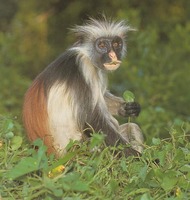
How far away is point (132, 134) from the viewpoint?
26.0 ft

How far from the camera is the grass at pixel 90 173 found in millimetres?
5059

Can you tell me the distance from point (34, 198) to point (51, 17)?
47.5ft

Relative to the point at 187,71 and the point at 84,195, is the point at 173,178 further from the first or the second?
the point at 187,71

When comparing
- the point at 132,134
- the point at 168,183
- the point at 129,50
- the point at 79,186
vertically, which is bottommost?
the point at 129,50

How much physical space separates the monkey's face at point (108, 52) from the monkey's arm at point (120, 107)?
0.43 meters

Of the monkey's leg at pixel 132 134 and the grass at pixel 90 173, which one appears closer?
the grass at pixel 90 173

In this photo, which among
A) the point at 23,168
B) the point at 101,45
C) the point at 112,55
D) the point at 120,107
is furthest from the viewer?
the point at 120,107

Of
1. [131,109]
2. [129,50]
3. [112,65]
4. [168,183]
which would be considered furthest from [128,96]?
[129,50]

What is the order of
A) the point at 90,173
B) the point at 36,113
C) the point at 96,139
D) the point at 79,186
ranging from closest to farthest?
the point at 79,186
the point at 90,173
the point at 96,139
the point at 36,113

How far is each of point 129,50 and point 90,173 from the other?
33.3 ft

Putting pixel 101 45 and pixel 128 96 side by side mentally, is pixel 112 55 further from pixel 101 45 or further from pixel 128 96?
pixel 128 96

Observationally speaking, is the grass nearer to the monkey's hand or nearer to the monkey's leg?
the monkey's leg

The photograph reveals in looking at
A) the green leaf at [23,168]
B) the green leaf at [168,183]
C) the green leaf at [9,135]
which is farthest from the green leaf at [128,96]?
the green leaf at [23,168]

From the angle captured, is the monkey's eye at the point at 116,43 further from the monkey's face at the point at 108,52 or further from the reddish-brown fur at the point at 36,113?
the reddish-brown fur at the point at 36,113
